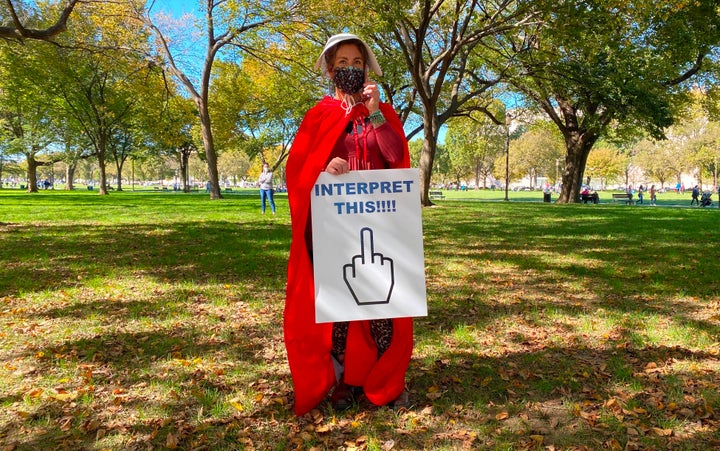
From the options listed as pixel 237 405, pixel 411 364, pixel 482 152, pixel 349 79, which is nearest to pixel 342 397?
pixel 237 405

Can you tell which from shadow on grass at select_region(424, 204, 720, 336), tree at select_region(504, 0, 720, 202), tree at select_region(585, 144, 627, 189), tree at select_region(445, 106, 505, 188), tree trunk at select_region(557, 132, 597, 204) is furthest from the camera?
tree at select_region(585, 144, 627, 189)

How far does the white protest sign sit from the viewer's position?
256 centimetres

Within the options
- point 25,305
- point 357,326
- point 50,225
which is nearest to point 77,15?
point 50,225

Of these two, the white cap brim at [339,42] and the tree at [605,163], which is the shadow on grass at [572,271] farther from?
the tree at [605,163]

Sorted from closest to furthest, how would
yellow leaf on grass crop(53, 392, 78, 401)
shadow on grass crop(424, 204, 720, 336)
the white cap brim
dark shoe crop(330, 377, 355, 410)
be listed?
the white cap brim < dark shoe crop(330, 377, 355, 410) < yellow leaf on grass crop(53, 392, 78, 401) < shadow on grass crop(424, 204, 720, 336)

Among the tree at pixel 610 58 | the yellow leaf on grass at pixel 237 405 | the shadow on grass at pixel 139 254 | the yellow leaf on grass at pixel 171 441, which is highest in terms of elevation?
the tree at pixel 610 58

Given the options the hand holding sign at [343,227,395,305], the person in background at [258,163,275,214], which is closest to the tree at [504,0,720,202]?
the person in background at [258,163,275,214]

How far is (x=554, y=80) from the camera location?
1669cm

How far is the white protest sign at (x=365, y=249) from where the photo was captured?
2.56 m

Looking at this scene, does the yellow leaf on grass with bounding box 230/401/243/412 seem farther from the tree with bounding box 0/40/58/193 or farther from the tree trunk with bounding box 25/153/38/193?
the tree trunk with bounding box 25/153/38/193

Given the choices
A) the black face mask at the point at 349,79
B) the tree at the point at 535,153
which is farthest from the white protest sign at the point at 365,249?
the tree at the point at 535,153

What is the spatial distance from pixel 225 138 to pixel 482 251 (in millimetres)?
32025

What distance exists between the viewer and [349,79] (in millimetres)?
2742

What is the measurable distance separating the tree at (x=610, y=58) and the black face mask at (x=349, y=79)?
9.66 metres
